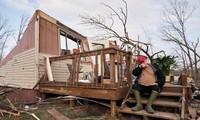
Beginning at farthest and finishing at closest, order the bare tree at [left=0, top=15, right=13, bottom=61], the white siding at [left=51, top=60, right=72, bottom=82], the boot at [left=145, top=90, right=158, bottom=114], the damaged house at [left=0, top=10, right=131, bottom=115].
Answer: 1. the bare tree at [left=0, top=15, right=13, bottom=61]
2. the white siding at [left=51, top=60, right=72, bottom=82]
3. the damaged house at [left=0, top=10, right=131, bottom=115]
4. the boot at [left=145, top=90, right=158, bottom=114]

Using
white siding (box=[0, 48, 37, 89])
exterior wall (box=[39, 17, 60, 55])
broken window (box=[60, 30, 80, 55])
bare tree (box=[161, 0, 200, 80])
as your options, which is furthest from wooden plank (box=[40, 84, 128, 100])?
bare tree (box=[161, 0, 200, 80])

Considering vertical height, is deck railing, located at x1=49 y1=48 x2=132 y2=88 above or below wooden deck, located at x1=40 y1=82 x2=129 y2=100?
above

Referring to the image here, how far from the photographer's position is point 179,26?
67.2 ft

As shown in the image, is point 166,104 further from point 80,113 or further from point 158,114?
point 80,113

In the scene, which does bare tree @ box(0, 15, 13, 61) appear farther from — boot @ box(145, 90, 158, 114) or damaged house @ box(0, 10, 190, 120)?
boot @ box(145, 90, 158, 114)

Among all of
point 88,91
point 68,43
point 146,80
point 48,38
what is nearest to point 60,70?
point 48,38

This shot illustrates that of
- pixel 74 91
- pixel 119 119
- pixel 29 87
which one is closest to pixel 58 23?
pixel 29 87

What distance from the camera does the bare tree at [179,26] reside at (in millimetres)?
19094

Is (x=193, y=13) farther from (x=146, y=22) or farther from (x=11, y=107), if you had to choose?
(x=11, y=107)

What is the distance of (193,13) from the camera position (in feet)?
63.6

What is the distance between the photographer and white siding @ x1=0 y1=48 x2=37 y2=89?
19.3ft

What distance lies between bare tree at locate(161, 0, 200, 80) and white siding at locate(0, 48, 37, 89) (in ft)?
54.7

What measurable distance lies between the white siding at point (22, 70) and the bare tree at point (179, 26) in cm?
1667

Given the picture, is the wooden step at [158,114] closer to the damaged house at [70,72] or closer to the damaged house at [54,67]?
the damaged house at [70,72]
